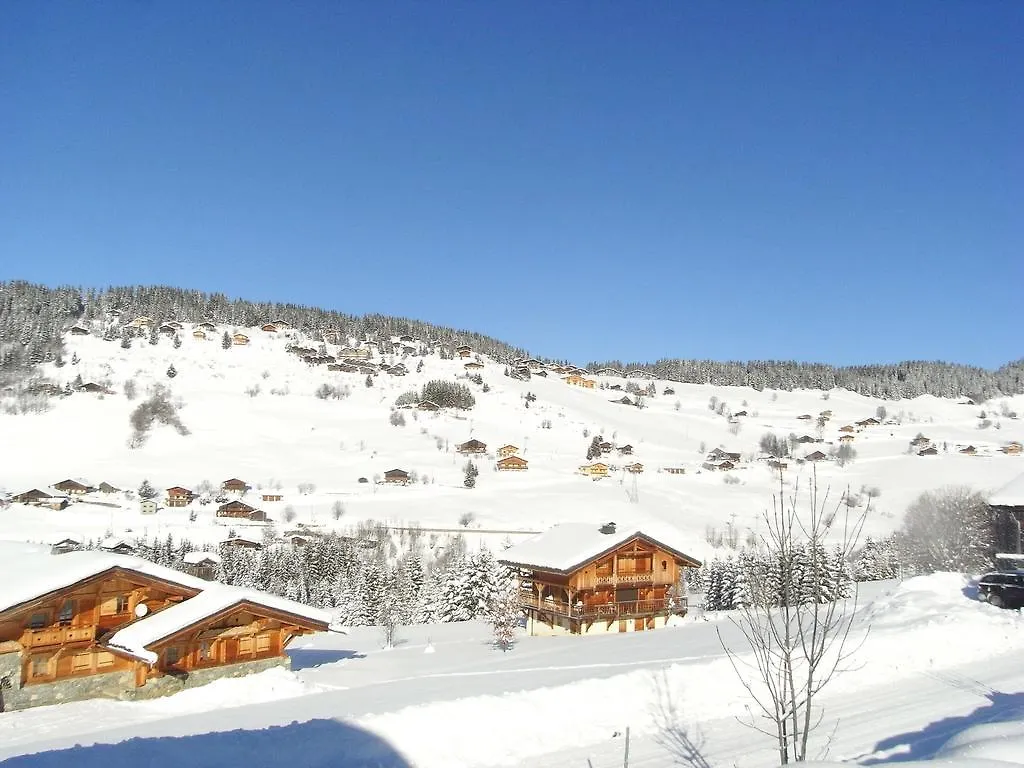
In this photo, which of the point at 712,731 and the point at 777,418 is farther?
the point at 777,418

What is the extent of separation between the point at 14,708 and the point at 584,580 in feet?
70.5

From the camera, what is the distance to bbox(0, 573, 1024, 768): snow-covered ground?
431 inches

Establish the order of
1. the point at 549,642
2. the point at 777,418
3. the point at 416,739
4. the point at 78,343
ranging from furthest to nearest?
the point at 777,418, the point at 78,343, the point at 549,642, the point at 416,739

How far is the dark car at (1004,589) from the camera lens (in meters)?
21.3

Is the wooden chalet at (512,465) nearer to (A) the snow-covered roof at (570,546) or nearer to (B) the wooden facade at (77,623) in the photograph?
(A) the snow-covered roof at (570,546)

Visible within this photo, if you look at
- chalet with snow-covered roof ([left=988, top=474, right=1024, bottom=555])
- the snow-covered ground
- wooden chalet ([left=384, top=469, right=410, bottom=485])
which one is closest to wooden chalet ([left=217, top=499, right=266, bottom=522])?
wooden chalet ([left=384, top=469, right=410, bottom=485])

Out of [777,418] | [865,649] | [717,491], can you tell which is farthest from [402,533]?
[777,418]

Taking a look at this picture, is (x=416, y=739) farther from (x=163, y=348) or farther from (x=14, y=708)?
(x=163, y=348)

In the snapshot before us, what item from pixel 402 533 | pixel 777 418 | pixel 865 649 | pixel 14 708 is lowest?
pixel 14 708

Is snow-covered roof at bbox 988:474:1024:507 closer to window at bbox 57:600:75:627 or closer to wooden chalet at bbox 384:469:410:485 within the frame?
window at bbox 57:600:75:627

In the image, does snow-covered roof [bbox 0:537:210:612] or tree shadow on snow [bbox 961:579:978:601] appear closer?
snow-covered roof [bbox 0:537:210:612]

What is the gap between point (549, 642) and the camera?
1137 inches

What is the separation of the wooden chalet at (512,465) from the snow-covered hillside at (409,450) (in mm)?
1957

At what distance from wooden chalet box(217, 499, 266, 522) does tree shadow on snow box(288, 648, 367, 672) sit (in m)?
38.7
